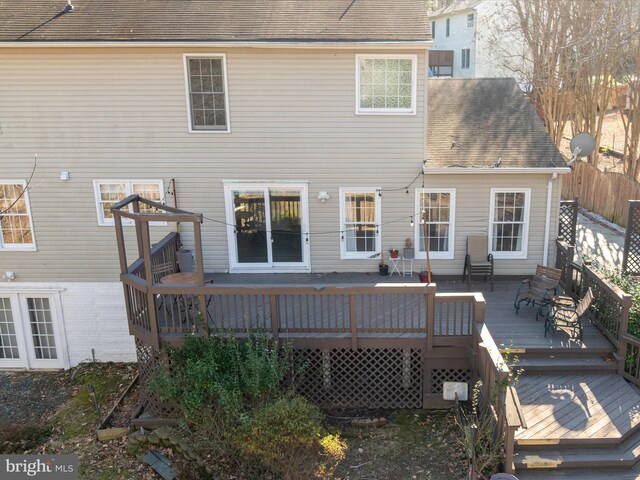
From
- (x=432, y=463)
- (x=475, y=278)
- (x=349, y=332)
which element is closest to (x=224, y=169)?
(x=349, y=332)

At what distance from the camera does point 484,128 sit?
39.5ft

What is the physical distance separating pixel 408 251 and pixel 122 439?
21.1 ft

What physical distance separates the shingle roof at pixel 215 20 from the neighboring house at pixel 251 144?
5 cm

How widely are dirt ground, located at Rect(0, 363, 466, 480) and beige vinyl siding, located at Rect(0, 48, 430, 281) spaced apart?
3.44m

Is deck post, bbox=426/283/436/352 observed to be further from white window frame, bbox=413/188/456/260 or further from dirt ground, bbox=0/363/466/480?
white window frame, bbox=413/188/456/260

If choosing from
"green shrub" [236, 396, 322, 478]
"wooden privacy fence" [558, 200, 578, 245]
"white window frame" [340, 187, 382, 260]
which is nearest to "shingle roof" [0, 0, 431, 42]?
"white window frame" [340, 187, 382, 260]

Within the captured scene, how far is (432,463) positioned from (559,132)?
19.7 m

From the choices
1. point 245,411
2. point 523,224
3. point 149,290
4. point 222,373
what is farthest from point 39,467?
point 523,224

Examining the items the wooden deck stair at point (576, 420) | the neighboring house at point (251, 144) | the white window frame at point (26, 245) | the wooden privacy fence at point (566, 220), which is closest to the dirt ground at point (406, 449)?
the wooden deck stair at point (576, 420)

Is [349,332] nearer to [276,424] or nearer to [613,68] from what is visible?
[276,424]

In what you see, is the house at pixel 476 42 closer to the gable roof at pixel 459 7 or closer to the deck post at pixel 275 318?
the gable roof at pixel 459 7

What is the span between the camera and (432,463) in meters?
7.36

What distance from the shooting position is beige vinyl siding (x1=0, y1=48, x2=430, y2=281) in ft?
35.2

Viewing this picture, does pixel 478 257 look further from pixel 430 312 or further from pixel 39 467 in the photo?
pixel 39 467
